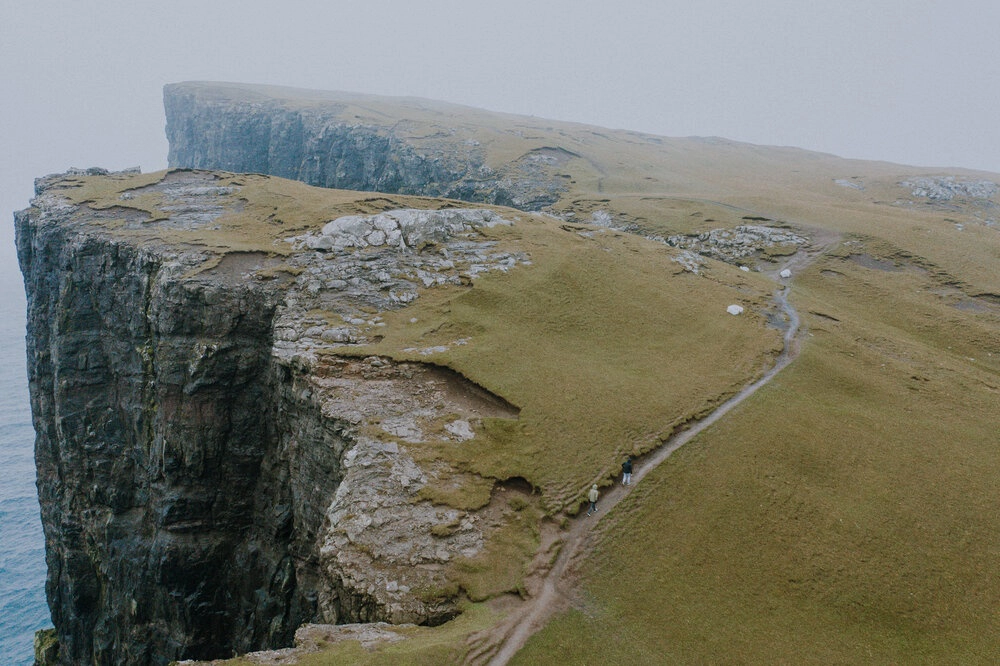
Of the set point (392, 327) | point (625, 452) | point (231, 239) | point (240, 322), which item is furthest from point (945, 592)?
point (231, 239)

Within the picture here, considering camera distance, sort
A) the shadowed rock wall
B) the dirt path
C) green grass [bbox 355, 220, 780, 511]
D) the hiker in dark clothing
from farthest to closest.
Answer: the shadowed rock wall < green grass [bbox 355, 220, 780, 511] < the hiker in dark clothing < the dirt path

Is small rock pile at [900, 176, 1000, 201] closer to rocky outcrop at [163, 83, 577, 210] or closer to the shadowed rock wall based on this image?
rocky outcrop at [163, 83, 577, 210]

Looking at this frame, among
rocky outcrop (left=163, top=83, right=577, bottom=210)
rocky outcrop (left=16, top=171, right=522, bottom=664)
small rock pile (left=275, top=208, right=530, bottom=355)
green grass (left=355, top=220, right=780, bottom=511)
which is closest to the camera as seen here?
rocky outcrop (left=16, top=171, right=522, bottom=664)

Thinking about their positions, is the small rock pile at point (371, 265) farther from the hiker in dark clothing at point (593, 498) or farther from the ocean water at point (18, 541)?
the ocean water at point (18, 541)

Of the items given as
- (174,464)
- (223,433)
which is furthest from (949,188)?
(174,464)

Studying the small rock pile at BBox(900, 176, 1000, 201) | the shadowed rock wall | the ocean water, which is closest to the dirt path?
the shadowed rock wall

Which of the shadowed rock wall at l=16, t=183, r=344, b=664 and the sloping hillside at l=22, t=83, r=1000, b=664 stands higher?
the sloping hillside at l=22, t=83, r=1000, b=664

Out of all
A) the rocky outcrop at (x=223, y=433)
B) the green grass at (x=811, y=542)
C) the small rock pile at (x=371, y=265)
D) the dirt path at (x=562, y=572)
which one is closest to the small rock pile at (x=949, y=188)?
the green grass at (x=811, y=542)

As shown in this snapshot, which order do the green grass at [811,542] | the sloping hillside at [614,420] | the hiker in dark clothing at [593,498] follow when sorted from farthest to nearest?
the hiker in dark clothing at [593,498]
the sloping hillside at [614,420]
the green grass at [811,542]
